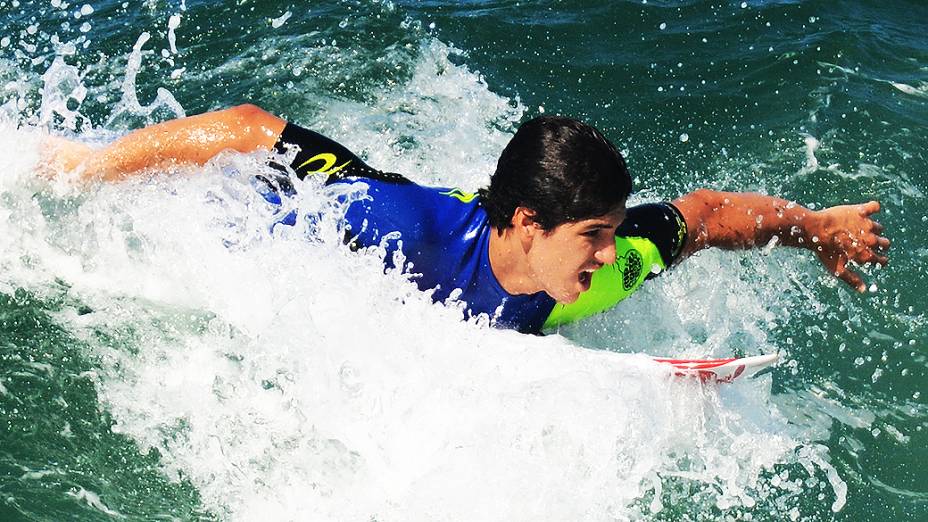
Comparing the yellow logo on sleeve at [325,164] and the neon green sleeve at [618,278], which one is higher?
the yellow logo on sleeve at [325,164]

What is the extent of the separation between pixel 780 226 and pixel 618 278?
0.80 metres

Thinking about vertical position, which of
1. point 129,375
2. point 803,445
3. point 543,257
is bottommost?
point 803,445

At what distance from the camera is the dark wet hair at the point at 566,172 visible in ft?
12.2

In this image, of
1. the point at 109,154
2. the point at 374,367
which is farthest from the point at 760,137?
the point at 109,154

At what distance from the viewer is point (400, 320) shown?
4.15m

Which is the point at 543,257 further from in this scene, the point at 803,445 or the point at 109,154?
the point at 109,154

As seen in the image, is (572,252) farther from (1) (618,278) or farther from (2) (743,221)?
(2) (743,221)

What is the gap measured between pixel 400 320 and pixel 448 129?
257cm

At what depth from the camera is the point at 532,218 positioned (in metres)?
3.88

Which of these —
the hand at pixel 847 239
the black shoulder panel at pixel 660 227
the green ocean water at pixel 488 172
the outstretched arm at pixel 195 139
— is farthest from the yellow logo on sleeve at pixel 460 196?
the hand at pixel 847 239

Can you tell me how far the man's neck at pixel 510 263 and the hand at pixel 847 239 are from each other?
1.32 metres

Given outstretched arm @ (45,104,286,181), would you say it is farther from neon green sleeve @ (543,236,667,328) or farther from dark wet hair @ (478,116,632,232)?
neon green sleeve @ (543,236,667,328)

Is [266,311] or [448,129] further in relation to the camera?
[448,129]

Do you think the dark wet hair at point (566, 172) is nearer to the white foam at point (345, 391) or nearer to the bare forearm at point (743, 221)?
the white foam at point (345, 391)
